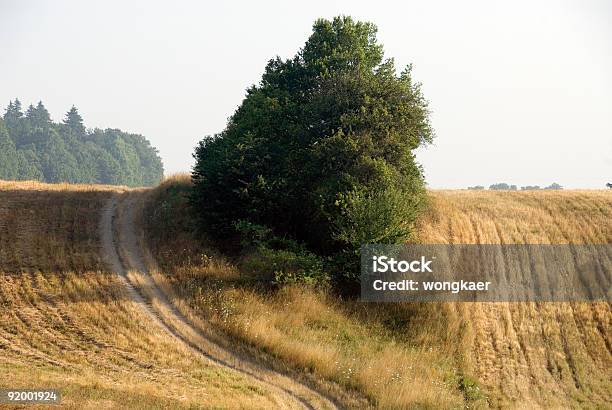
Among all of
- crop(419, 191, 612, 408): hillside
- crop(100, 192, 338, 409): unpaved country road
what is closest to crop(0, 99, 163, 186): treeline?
crop(100, 192, 338, 409): unpaved country road

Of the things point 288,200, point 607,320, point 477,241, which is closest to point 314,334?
point 288,200

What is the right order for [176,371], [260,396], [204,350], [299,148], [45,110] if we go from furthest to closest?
[45,110] < [299,148] < [204,350] < [176,371] < [260,396]

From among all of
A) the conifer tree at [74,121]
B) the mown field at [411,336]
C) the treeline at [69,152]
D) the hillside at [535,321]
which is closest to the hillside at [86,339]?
the mown field at [411,336]

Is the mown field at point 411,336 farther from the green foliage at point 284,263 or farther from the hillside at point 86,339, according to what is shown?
the hillside at point 86,339

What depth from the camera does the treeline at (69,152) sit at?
429ft

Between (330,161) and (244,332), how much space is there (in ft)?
36.8

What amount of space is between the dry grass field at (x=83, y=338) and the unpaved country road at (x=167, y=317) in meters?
0.49

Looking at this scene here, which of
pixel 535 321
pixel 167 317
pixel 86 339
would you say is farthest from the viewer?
pixel 535 321

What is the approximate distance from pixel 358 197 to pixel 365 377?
10.1 meters

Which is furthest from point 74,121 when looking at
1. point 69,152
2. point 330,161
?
point 330,161

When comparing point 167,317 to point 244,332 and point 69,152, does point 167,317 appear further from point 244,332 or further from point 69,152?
point 69,152

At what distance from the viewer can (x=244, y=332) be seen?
76.4ft

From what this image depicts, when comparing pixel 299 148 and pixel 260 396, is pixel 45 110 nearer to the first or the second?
pixel 299 148

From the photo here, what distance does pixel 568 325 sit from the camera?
95.5ft
